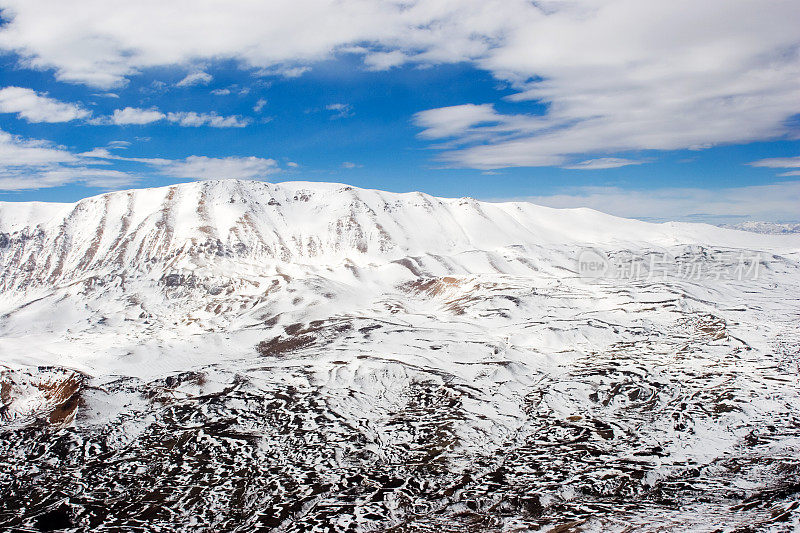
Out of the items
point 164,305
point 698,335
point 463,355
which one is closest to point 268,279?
point 164,305

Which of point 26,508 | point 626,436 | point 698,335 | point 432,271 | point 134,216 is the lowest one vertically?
point 26,508

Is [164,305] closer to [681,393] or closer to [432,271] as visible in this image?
[432,271]

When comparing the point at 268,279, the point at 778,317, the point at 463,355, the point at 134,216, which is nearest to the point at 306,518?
the point at 463,355

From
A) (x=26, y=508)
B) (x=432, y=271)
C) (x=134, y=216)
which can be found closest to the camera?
(x=26, y=508)

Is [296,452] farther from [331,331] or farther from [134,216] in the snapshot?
[134,216]

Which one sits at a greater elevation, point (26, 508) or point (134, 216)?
point (134, 216)

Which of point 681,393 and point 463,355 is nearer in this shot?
point 681,393

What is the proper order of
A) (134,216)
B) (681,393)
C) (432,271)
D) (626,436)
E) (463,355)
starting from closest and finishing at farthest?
(626,436) → (681,393) → (463,355) → (432,271) → (134,216)
